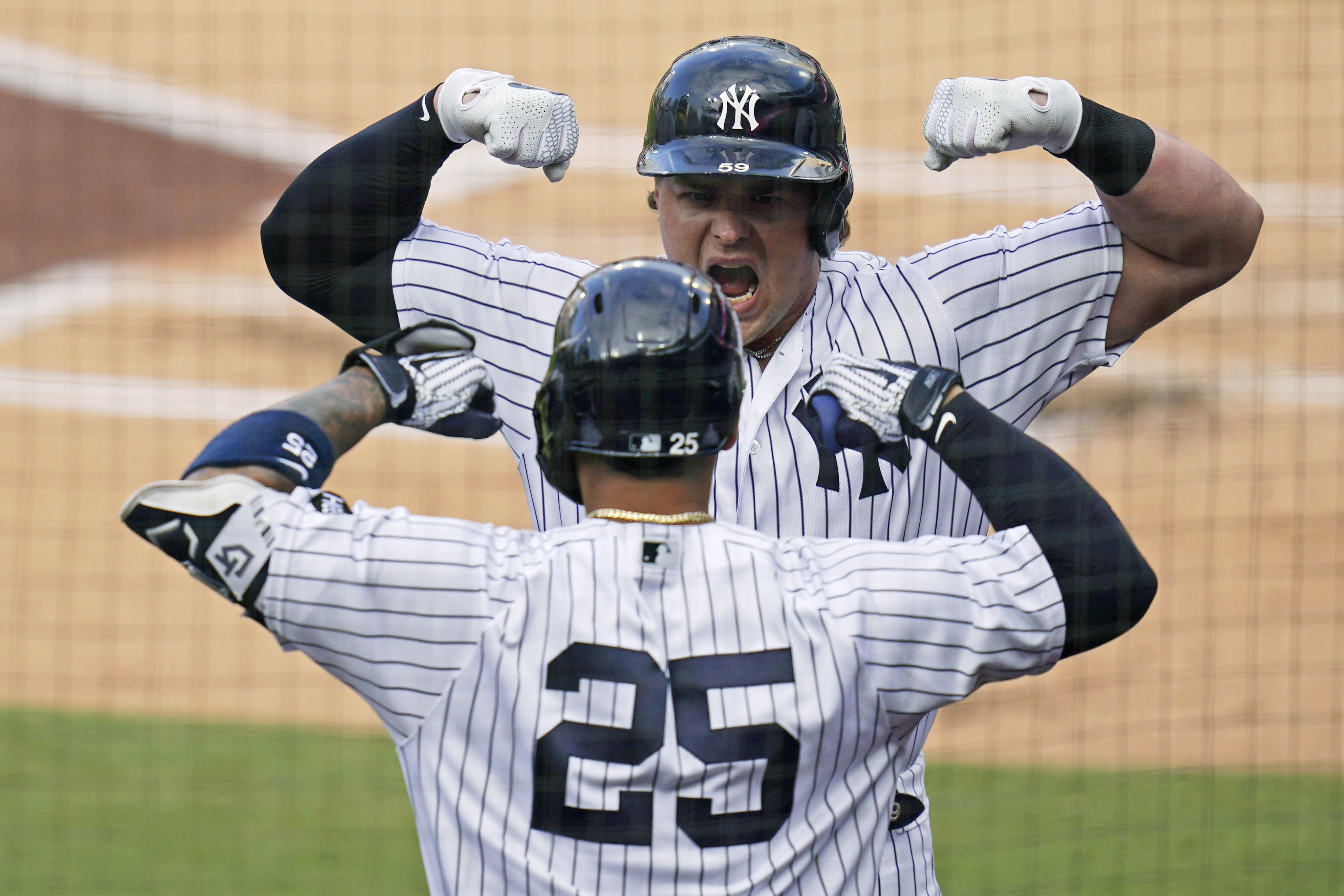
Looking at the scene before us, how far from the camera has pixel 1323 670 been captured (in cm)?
612

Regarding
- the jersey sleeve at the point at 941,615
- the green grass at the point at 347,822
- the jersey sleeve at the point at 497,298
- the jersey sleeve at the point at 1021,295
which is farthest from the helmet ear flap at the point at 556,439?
the green grass at the point at 347,822

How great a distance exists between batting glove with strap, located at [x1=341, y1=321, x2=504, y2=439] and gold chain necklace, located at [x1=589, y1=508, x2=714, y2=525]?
357mm

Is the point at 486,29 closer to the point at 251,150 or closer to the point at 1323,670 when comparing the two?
the point at 251,150

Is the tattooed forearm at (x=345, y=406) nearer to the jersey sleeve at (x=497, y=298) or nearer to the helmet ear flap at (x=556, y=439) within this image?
the helmet ear flap at (x=556, y=439)

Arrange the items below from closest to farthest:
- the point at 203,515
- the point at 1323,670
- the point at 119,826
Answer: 1. the point at 203,515
2. the point at 119,826
3. the point at 1323,670

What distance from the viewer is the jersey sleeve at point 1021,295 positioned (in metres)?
2.66

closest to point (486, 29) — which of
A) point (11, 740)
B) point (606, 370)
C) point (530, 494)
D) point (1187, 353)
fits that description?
point (1187, 353)

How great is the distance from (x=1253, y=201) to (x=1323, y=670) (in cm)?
400

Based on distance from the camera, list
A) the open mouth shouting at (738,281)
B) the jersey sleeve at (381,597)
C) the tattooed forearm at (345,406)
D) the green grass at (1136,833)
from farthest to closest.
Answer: the green grass at (1136,833) < the open mouth shouting at (738,281) < the tattooed forearm at (345,406) < the jersey sleeve at (381,597)

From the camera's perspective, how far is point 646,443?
187 cm

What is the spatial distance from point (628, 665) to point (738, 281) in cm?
99

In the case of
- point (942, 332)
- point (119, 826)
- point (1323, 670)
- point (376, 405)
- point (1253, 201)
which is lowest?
point (119, 826)

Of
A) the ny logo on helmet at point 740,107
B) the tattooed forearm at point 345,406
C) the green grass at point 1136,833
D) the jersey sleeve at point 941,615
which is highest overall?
the ny logo on helmet at point 740,107

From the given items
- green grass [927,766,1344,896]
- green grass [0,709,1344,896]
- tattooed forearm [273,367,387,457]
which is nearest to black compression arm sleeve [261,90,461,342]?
tattooed forearm [273,367,387,457]
